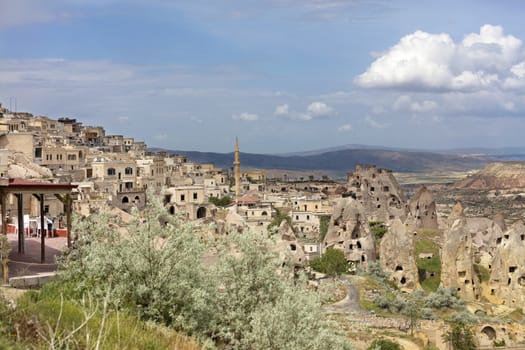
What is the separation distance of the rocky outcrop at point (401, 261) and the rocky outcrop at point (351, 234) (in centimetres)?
345

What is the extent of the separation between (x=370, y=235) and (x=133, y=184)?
2698 centimetres

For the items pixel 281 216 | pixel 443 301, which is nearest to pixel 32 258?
pixel 443 301

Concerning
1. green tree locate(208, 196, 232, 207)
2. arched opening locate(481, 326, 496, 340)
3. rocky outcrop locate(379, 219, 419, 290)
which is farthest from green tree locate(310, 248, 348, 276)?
green tree locate(208, 196, 232, 207)

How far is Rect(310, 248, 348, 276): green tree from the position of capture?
166ft

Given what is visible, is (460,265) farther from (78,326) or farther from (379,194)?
(78,326)

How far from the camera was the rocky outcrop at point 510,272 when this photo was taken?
48.2m

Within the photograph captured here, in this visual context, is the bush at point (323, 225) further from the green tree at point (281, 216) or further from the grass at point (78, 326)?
the grass at point (78, 326)

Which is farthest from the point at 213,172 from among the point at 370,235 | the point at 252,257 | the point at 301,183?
the point at 252,257

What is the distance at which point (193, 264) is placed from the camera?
52.5 ft

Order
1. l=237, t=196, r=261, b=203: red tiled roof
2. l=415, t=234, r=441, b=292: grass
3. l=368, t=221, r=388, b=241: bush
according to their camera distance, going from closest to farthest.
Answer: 1. l=415, t=234, r=441, b=292: grass
2. l=368, t=221, r=388, b=241: bush
3. l=237, t=196, r=261, b=203: red tiled roof

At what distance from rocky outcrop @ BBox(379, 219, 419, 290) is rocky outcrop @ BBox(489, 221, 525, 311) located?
5.70 meters

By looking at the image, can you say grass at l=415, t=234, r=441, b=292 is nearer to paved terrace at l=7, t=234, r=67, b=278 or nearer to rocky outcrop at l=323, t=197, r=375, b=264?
rocky outcrop at l=323, t=197, r=375, b=264

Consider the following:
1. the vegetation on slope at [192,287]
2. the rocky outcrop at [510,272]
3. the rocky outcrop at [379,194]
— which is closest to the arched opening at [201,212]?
the rocky outcrop at [379,194]

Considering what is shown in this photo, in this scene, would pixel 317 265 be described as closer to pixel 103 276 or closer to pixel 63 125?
pixel 103 276
